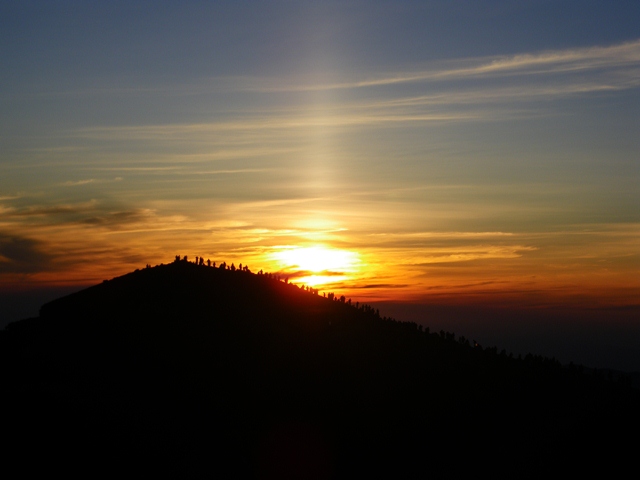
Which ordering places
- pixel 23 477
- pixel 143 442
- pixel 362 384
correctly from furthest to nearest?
pixel 362 384
pixel 143 442
pixel 23 477

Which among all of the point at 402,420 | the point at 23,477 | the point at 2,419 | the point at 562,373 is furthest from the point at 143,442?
the point at 562,373

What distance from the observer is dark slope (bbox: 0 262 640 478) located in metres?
27.3

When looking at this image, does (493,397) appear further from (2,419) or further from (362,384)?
(2,419)

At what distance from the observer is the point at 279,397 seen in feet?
102

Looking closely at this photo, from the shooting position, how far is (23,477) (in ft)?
82.8

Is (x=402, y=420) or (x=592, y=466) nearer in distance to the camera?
(x=592, y=466)

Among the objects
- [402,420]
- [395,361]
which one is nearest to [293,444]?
[402,420]

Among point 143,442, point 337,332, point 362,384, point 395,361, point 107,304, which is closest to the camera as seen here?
→ point 143,442

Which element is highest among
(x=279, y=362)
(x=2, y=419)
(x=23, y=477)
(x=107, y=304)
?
(x=107, y=304)

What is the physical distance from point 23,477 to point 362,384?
14348mm

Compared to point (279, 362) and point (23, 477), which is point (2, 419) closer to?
point (23, 477)

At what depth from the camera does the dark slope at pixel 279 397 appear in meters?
27.3

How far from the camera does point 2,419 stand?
92.1ft

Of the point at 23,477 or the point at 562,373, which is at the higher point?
the point at 562,373
